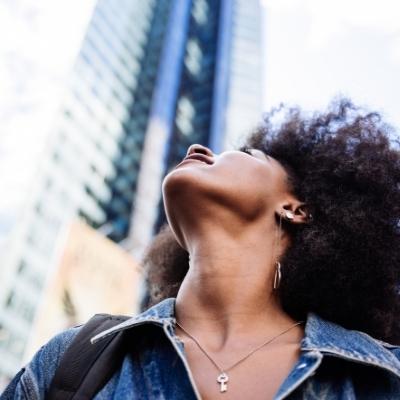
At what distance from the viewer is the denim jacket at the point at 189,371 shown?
6.07ft

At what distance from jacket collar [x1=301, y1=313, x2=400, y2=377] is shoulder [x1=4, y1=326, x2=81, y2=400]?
41.0 inches

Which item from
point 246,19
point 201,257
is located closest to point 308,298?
point 201,257

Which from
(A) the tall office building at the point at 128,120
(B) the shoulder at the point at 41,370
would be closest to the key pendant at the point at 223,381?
(B) the shoulder at the point at 41,370

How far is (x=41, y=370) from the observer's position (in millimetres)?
2092

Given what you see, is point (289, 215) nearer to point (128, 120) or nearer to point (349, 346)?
point (349, 346)

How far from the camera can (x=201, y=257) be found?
2695 millimetres

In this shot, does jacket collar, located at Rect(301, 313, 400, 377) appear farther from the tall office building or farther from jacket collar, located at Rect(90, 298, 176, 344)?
the tall office building

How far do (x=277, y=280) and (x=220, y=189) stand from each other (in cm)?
60

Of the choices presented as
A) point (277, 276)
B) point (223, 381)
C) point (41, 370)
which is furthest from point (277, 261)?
point (41, 370)

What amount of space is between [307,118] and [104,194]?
52.4 meters

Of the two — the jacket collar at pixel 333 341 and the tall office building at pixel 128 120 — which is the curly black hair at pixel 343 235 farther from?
the tall office building at pixel 128 120

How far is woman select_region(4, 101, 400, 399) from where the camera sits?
195 cm

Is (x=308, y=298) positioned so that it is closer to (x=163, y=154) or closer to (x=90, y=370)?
(x=90, y=370)

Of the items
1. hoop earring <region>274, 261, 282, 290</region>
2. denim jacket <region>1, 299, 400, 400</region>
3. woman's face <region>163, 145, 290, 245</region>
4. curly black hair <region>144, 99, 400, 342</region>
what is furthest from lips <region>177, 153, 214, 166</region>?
denim jacket <region>1, 299, 400, 400</region>
